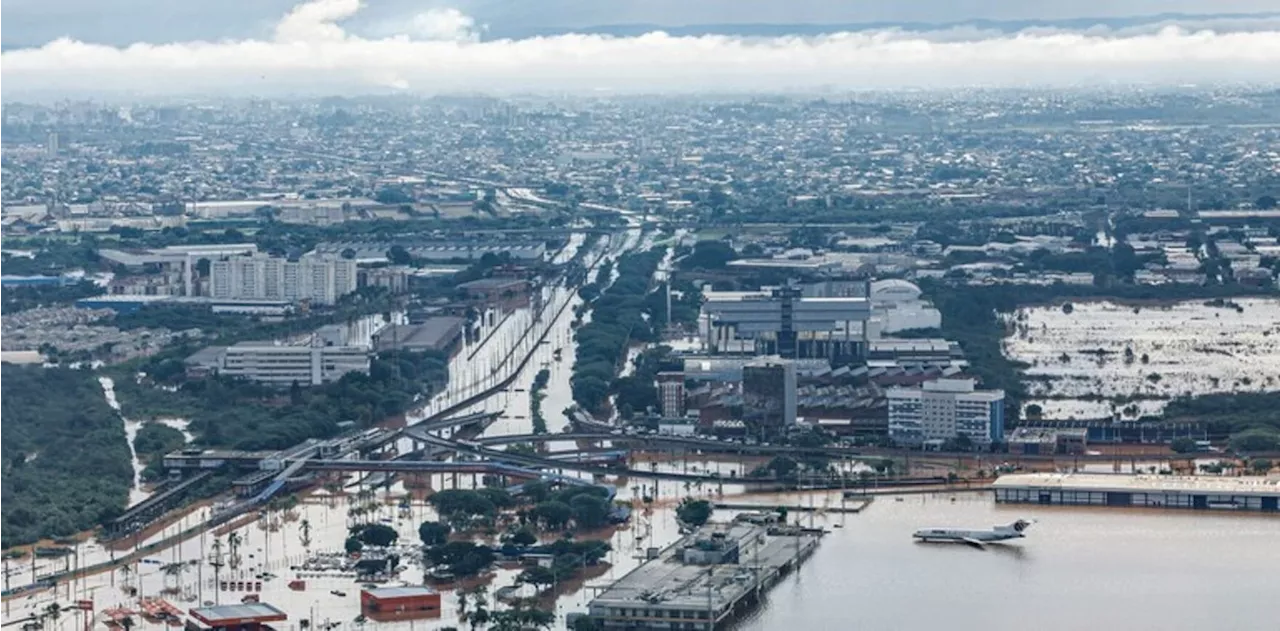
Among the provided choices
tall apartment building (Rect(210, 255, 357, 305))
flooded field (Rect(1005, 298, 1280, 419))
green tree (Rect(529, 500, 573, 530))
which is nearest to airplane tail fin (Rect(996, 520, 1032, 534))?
green tree (Rect(529, 500, 573, 530))

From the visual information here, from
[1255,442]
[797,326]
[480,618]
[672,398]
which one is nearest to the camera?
[480,618]

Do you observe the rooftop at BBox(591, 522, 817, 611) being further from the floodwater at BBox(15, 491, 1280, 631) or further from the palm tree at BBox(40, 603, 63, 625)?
the palm tree at BBox(40, 603, 63, 625)

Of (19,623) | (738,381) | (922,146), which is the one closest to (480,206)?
(922,146)

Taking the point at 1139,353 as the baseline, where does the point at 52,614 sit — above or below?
above

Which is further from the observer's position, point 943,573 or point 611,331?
point 611,331

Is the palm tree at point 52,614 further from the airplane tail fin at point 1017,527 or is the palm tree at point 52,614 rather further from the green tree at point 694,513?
the airplane tail fin at point 1017,527

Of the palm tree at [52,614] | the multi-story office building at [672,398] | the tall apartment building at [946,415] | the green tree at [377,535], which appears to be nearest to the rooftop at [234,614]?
the palm tree at [52,614]

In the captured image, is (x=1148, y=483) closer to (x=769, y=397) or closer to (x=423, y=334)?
(x=769, y=397)

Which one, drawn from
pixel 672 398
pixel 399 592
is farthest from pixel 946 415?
pixel 399 592
